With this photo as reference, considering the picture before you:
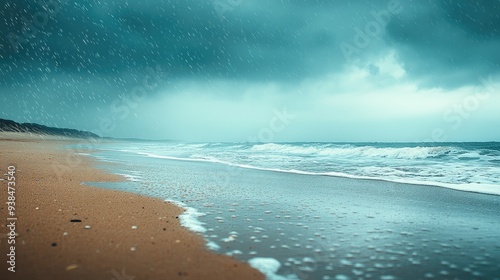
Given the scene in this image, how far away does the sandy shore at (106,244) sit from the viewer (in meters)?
2.88

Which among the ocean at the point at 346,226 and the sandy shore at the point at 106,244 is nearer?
the sandy shore at the point at 106,244

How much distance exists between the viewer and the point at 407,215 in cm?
562

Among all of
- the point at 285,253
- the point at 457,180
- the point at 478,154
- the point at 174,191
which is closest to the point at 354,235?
the point at 285,253

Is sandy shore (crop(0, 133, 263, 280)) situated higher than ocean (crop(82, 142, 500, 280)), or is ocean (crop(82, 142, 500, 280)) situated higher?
ocean (crop(82, 142, 500, 280))

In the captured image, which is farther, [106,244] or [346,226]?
[346,226]

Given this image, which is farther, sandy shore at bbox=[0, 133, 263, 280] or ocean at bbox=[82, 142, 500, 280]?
ocean at bbox=[82, 142, 500, 280]

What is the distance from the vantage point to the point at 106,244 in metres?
3.60

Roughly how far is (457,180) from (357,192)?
527 centimetres

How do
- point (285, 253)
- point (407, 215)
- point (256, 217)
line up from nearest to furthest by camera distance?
point (285, 253) < point (256, 217) < point (407, 215)

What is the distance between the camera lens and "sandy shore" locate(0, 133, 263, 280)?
2885mm

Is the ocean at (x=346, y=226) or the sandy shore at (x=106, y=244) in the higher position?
the ocean at (x=346, y=226)

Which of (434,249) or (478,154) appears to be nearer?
(434,249)

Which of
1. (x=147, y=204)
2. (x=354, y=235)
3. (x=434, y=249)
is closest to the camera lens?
(x=434, y=249)

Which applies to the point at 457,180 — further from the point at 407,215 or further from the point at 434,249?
the point at 434,249
